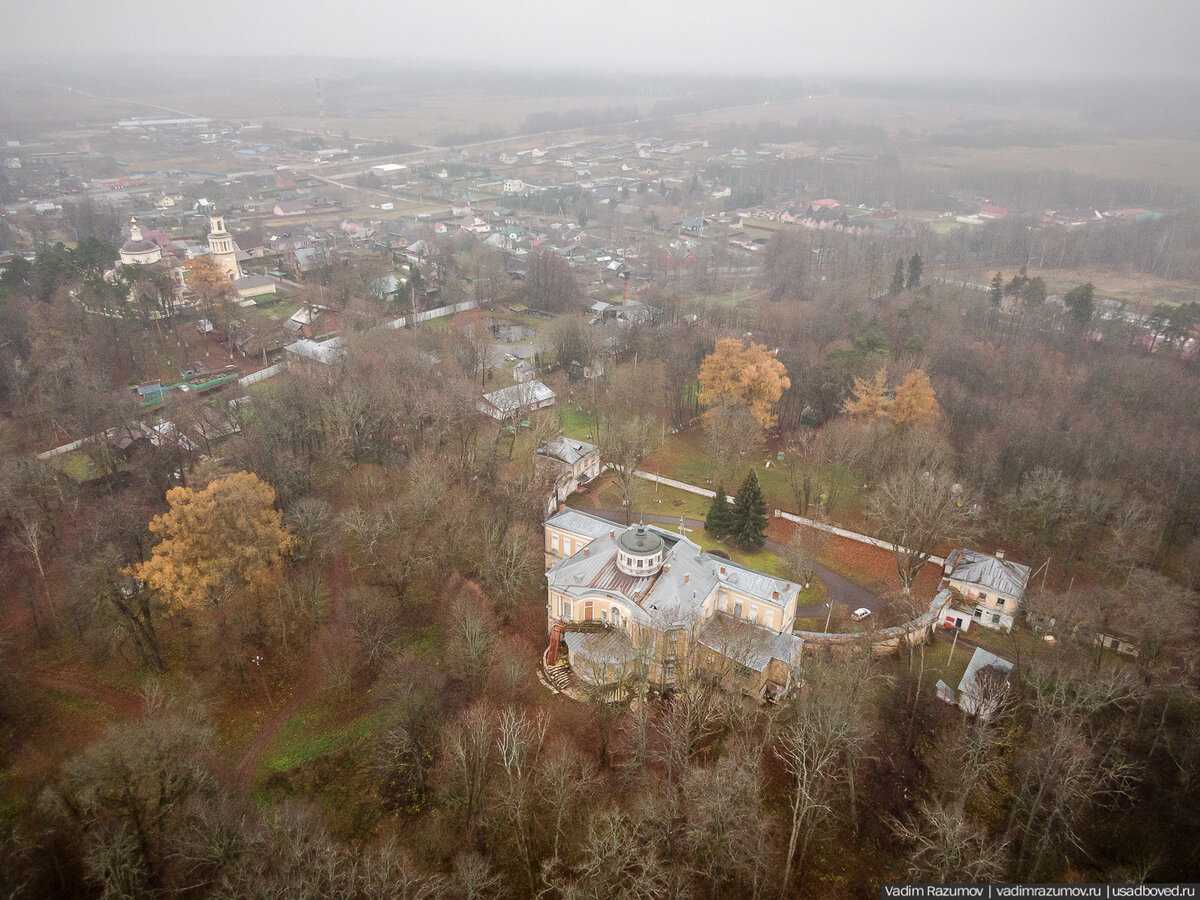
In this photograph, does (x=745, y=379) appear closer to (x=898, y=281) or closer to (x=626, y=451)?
(x=626, y=451)

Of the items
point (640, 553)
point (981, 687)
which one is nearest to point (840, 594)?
point (981, 687)

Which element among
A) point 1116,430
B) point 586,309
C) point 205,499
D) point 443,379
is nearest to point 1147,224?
point 1116,430

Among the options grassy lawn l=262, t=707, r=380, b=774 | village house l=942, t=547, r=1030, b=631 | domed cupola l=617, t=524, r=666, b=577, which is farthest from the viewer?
village house l=942, t=547, r=1030, b=631

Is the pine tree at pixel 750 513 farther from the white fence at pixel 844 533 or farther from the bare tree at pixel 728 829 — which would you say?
the bare tree at pixel 728 829

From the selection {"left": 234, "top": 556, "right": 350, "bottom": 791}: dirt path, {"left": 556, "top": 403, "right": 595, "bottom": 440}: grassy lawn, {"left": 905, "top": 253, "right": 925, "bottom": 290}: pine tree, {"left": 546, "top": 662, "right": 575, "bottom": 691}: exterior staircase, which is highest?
{"left": 905, "top": 253, "right": 925, "bottom": 290}: pine tree

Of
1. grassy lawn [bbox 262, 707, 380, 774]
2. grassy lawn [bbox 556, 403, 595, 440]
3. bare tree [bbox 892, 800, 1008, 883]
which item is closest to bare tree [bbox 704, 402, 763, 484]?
grassy lawn [bbox 556, 403, 595, 440]

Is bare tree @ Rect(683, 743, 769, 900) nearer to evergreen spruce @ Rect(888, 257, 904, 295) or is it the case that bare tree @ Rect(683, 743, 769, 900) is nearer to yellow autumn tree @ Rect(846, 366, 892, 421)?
yellow autumn tree @ Rect(846, 366, 892, 421)

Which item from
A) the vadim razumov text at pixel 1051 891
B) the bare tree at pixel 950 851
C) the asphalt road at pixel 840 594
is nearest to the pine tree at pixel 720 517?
the asphalt road at pixel 840 594
